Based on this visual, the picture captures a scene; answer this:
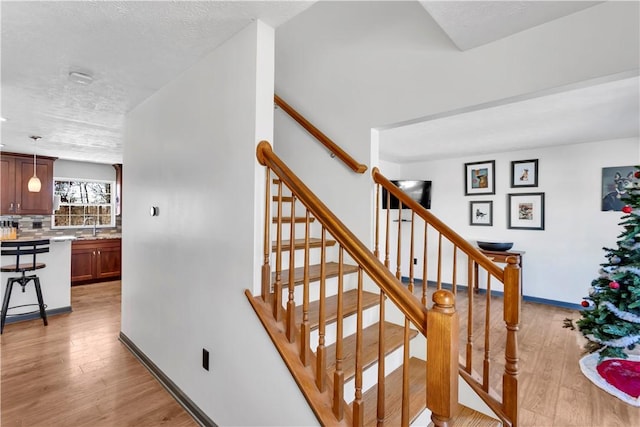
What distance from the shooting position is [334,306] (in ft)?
6.33

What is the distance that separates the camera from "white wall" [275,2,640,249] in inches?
59.6

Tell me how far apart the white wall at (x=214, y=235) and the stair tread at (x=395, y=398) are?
1.13ft

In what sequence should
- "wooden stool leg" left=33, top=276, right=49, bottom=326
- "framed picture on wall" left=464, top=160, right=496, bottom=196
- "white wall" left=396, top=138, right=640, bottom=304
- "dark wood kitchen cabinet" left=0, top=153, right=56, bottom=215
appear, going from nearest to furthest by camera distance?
"wooden stool leg" left=33, top=276, right=49, bottom=326 < "white wall" left=396, top=138, right=640, bottom=304 < "dark wood kitchen cabinet" left=0, top=153, right=56, bottom=215 < "framed picture on wall" left=464, top=160, right=496, bottom=196

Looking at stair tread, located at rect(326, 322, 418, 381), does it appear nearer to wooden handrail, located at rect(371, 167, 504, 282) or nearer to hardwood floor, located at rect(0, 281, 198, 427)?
wooden handrail, located at rect(371, 167, 504, 282)

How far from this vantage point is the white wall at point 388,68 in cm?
151

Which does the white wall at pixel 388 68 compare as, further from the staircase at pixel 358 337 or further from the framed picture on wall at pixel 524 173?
the framed picture on wall at pixel 524 173

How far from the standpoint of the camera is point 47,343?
3211 millimetres

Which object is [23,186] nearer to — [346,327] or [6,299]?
[6,299]

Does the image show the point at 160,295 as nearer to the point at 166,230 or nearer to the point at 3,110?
the point at 166,230

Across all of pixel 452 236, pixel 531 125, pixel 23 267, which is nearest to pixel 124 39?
pixel 452 236

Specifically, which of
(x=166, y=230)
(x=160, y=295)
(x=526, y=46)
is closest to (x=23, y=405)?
(x=160, y=295)

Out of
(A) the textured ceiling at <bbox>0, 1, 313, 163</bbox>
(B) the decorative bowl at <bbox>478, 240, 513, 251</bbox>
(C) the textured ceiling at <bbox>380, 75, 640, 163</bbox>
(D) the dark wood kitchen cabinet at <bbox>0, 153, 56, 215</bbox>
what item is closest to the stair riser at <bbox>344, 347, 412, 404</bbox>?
(C) the textured ceiling at <bbox>380, 75, 640, 163</bbox>

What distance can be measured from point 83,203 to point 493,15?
7.23 meters

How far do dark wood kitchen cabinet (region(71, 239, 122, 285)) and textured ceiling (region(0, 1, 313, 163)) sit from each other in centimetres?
316
